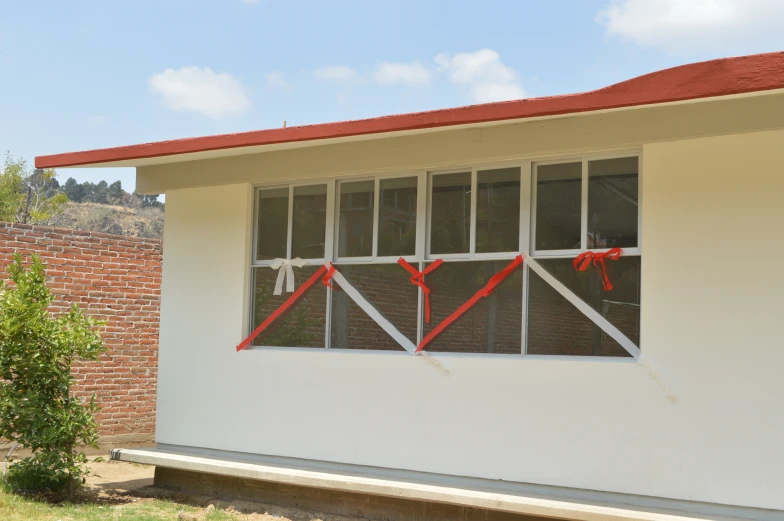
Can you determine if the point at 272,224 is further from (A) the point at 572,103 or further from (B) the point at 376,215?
(A) the point at 572,103

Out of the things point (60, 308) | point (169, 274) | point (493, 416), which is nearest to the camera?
point (493, 416)

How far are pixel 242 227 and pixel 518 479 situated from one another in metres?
3.52

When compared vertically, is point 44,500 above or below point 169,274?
below

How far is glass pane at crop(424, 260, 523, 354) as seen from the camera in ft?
22.5

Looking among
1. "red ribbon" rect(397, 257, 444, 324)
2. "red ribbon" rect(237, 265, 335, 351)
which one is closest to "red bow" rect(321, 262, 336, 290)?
"red ribbon" rect(237, 265, 335, 351)

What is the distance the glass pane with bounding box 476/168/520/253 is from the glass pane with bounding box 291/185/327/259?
1.58 m

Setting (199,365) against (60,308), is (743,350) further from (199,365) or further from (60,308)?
(60,308)

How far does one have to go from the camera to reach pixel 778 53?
198 inches

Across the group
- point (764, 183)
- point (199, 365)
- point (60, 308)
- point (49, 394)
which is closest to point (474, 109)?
point (764, 183)

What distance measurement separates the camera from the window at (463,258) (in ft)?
21.3

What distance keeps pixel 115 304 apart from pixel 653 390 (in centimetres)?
766

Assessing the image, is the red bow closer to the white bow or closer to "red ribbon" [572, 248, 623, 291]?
A: the white bow

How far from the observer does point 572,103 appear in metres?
5.79

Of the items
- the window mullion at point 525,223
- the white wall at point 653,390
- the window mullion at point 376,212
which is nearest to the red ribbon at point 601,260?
the white wall at point 653,390
